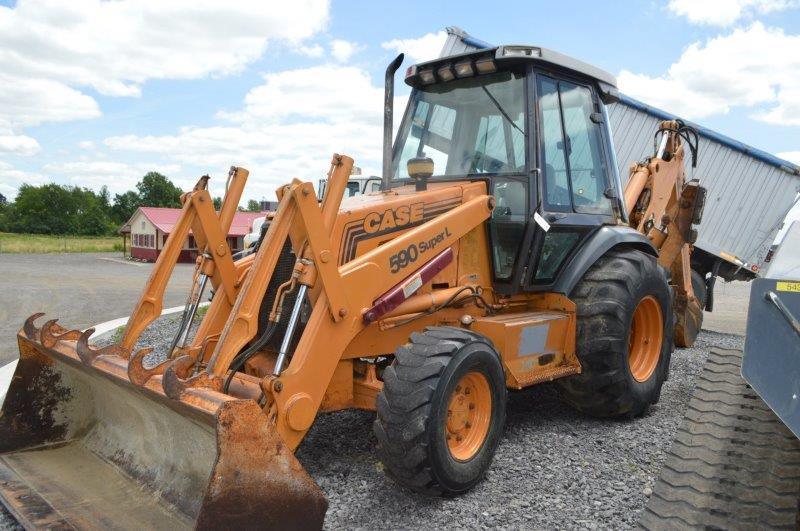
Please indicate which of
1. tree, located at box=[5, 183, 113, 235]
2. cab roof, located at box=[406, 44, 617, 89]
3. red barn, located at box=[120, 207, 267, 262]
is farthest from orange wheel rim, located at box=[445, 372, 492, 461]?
tree, located at box=[5, 183, 113, 235]

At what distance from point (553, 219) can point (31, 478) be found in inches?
146

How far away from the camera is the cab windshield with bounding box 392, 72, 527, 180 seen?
4809 mm

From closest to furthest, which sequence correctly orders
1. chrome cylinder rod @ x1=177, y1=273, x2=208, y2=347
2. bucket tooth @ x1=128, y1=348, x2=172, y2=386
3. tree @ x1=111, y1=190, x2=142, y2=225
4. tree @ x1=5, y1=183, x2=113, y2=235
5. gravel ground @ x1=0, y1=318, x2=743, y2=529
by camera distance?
bucket tooth @ x1=128, y1=348, x2=172, y2=386 < gravel ground @ x1=0, y1=318, x2=743, y2=529 < chrome cylinder rod @ x1=177, y1=273, x2=208, y2=347 < tree @ x1=5, y1=183, x2=113, y2=235 < tree @ x1=111, y1=190, x2=142, y2=225

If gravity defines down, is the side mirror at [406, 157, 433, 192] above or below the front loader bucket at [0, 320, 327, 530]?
above

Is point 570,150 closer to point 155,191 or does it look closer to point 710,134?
point 710,134

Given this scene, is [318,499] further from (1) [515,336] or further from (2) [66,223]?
(2) [66,223]

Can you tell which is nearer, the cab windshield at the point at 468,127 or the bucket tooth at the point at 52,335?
the bucket tooth at the point at 52,335

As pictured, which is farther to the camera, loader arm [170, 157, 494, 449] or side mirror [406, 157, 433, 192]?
side mirror [406, 157, 433, 192]

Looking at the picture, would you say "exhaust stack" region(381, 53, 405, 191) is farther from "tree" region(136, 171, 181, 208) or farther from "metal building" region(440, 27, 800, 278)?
"tree" region(136, 171, 181, 208)

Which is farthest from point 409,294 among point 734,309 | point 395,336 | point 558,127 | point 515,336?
point 734,309

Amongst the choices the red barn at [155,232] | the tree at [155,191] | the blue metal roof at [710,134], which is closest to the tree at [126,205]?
the tree at [155,191]

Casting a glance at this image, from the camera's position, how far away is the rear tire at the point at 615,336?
15.9 feet

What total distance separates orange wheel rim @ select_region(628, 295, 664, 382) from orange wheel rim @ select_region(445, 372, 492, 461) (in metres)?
2.02

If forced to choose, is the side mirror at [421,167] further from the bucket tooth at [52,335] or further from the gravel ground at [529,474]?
the bucket tooth at [52,335]
